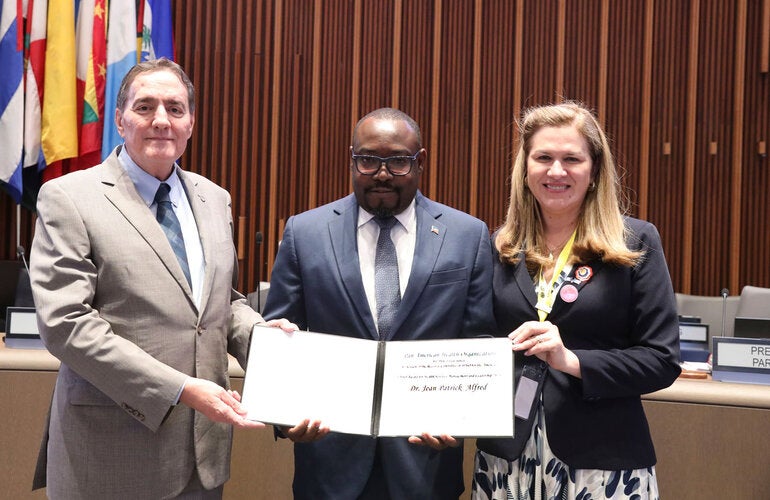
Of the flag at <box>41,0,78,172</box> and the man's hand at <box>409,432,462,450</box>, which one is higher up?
the flag at <box>41,0,78,172</box>

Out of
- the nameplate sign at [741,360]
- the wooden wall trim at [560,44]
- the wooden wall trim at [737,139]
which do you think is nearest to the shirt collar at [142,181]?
the nameplate sign at [741,360]

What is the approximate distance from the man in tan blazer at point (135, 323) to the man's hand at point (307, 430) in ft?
0.31

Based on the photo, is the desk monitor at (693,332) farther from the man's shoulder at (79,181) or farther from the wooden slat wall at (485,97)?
the man's shoulder at (79,181)

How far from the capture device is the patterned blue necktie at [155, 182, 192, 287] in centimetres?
184

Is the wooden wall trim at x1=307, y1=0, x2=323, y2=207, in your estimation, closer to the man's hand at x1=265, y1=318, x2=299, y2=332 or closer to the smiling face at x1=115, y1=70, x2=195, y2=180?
the smiling face at x1=115, y1=70, x2=195, y2=180

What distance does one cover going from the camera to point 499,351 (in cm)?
172

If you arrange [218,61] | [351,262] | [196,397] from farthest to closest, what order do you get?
[218,61] < [351,262] < [196,397]

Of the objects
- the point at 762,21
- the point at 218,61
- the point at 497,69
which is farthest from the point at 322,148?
the point at 762,21

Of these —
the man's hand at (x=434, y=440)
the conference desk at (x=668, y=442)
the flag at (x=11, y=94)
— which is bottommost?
the conference desk at (x=668, y=442)

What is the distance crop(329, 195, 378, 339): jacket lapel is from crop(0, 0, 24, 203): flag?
3.85 metres

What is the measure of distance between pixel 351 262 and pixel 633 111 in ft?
13.9

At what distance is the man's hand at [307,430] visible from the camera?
1.69 metres

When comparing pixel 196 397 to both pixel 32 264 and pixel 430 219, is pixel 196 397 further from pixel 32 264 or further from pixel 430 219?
pixel 430 219

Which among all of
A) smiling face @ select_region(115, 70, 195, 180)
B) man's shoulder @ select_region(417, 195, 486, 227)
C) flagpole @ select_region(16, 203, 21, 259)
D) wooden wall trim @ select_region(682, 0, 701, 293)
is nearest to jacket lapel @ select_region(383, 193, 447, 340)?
man's shoulder @ select_region(417, 195, 486, 227)
